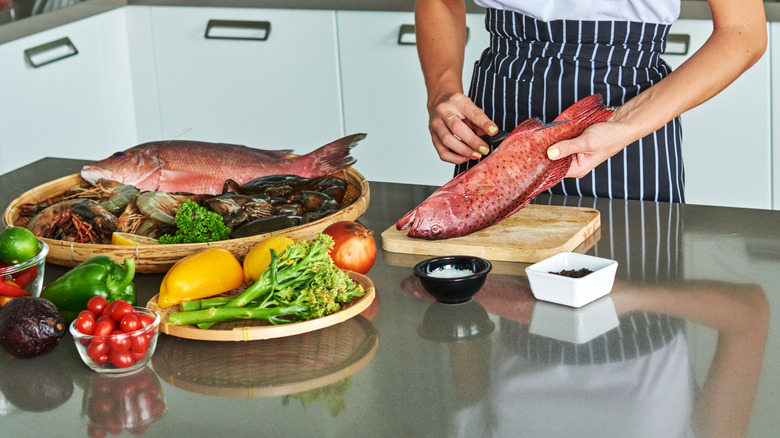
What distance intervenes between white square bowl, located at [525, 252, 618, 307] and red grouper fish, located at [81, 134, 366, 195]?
20.9 inches

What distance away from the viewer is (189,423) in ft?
2.84

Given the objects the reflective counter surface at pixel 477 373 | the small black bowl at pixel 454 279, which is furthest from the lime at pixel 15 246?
the small black bowl at pixel 454 279

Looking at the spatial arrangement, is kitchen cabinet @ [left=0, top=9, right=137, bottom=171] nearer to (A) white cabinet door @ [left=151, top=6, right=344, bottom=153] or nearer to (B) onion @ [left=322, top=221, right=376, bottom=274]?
(A) white cabinet door @ [left=151, top=6, right=344, bottom=153]

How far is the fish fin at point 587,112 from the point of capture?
1400 mm

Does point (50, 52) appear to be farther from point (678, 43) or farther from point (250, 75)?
point (678, 43)

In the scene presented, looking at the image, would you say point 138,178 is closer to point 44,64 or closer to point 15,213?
point 15,213

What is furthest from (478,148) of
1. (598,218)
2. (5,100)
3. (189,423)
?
(5,100)

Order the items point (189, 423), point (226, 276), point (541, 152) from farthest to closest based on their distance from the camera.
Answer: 1. point (541, 152)
2. point (226, 276)
3. point (189, 423)

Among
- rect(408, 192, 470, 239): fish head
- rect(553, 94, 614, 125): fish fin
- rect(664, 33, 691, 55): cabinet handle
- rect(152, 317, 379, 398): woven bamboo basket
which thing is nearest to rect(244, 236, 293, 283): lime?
rect(152, 317, 379, 398): woven bamboo basket

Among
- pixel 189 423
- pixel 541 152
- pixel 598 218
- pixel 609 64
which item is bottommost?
pixel 189 423

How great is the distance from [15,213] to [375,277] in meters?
0.65

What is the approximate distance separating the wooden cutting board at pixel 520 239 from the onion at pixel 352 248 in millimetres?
126

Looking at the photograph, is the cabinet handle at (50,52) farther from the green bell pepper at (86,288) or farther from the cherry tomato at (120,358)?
the cherry tomato at (120,358)

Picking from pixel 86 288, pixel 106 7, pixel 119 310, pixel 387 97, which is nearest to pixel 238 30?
pixel 106 7
